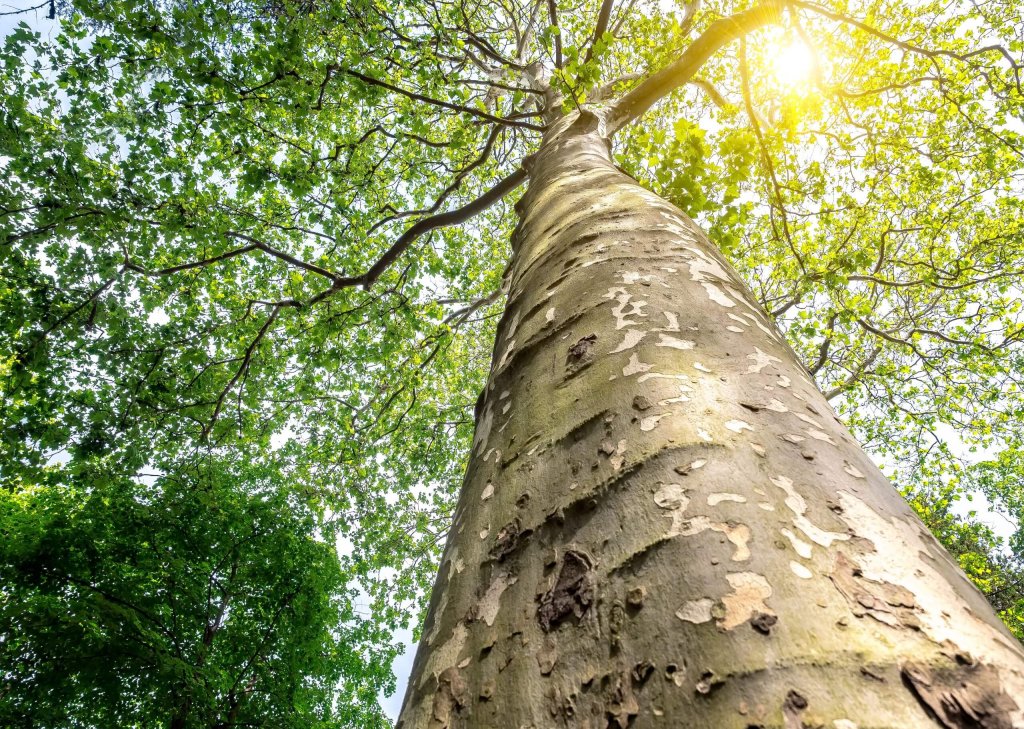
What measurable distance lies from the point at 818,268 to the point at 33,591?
447 inches

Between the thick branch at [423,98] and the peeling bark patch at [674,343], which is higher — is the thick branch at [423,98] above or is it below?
above

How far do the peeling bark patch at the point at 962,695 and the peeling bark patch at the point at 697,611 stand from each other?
0.19 m

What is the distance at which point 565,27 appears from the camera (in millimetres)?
8578

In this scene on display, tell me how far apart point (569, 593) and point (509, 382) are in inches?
29.6

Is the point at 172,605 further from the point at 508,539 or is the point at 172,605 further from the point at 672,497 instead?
the point at 672,497

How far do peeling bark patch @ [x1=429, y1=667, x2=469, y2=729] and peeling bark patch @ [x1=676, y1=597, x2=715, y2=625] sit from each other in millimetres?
324

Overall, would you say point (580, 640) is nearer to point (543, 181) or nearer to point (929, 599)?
point (929, 599)

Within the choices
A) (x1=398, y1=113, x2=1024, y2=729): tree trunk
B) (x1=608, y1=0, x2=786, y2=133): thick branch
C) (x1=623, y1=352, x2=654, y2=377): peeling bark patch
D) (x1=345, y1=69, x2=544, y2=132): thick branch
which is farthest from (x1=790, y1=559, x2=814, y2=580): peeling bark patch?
(x1=608, y1=0, x2=786, y2=133): thick branch

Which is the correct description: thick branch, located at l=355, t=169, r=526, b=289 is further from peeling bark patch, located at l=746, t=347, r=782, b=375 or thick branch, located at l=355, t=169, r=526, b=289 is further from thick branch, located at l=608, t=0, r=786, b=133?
peeling bark patch, located at l=746, t=347, r=782, b=375

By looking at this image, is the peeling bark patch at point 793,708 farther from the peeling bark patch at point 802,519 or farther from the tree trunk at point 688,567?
the peeling bark patch at point 802,519

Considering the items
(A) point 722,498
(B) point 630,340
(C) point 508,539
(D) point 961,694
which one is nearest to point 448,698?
(C) point 508,539

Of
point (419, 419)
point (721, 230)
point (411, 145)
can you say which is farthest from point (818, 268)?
point (419, 419)

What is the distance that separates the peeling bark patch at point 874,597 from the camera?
0.58m

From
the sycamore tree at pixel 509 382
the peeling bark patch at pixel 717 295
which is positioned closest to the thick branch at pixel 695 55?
the sycamore tree at pixel 509 382
